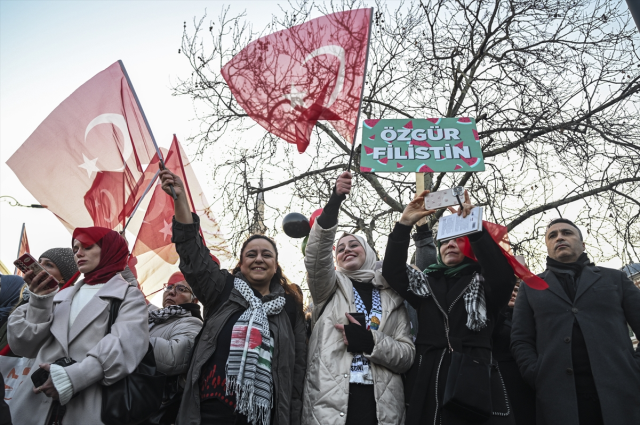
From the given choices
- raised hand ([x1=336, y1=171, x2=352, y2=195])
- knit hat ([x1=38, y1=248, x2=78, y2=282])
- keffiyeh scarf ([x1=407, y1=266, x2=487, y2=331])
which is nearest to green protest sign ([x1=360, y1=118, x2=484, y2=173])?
raised hand ([x1=336, y1=171, x2=352, y2=195])

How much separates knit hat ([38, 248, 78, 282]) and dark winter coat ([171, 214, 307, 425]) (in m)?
1.18

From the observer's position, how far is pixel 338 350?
2783 millimetres

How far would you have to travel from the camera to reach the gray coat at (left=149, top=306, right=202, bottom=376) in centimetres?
285

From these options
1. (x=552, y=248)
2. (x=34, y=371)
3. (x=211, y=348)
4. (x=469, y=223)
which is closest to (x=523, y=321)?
(x=552, y=248)

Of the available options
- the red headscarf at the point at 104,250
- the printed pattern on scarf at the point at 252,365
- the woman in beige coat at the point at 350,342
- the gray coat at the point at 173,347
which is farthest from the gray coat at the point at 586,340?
the red headscarf at the point at 104,250

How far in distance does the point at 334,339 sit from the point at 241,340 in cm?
54

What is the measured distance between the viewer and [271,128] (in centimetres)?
329

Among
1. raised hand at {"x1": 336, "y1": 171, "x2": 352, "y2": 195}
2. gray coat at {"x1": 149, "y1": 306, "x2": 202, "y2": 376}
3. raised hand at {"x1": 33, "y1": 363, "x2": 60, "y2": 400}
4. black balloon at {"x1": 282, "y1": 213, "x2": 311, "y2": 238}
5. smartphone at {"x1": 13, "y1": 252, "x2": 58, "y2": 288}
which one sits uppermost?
black balloon at {"x1": 282, "y1": 213, "x2": 311, "y2": 238}

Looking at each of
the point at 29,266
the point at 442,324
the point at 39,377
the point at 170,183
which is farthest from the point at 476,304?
the point at 29,266

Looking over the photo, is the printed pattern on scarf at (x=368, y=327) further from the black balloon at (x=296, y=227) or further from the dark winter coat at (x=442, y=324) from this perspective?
the black balloon at (x=296, y=227)

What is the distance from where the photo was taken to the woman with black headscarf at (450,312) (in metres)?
2.51

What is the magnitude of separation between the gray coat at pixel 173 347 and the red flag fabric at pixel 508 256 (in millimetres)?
1749

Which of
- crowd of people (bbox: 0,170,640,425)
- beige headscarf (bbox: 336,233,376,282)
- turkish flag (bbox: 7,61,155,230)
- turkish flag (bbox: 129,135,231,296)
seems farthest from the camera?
turkish flag (bbox: 129,135,231,296)

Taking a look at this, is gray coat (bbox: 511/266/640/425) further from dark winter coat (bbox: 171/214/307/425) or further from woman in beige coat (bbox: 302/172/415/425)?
dark winter coat (bbox: 171/214/307/425)
